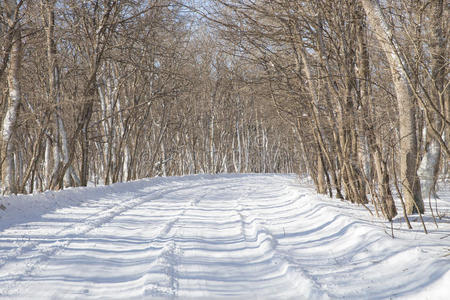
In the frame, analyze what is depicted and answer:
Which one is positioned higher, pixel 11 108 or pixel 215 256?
pixel 11 108

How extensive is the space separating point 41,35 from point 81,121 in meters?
3.35

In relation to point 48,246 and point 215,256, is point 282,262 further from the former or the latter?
point 48,246

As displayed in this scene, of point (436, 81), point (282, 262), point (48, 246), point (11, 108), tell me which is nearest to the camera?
point (282, 262)

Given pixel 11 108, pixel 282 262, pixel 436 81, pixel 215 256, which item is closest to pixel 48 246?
pixel 215 256

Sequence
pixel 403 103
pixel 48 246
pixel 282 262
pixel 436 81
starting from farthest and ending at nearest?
pixel 436 81 → pixel 403 103 → pixel 48 246 → pixel 282 262

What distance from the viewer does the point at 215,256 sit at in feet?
16.2

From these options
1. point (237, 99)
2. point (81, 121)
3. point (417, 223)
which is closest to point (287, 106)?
point (81, 121)

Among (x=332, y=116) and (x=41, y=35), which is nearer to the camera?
(x=332, y=116)

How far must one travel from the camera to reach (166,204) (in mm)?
10117

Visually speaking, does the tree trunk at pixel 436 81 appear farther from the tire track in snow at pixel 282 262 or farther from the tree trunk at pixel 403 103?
the tire track in snow at pixel 282 262

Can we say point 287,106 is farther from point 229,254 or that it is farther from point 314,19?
point 229,254

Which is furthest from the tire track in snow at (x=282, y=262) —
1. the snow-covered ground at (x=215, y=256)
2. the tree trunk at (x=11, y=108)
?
the tree trunk at (x=11, y=108)

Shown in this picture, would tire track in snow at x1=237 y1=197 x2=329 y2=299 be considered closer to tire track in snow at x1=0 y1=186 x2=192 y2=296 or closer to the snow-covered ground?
the snow-covered ground

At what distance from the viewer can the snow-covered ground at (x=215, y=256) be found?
367cm
